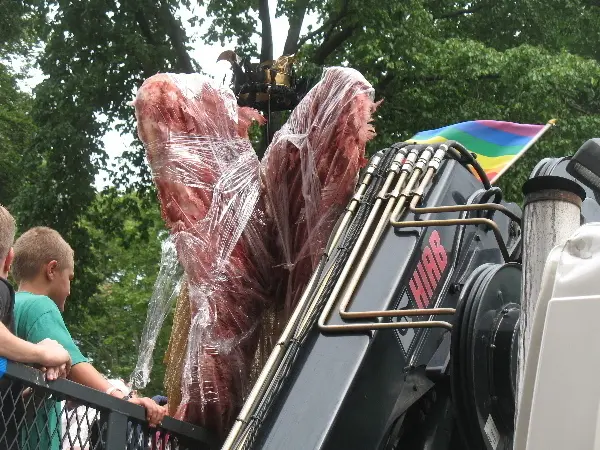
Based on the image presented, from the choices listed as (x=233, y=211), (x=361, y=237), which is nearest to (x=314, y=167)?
(x=233, y=211)

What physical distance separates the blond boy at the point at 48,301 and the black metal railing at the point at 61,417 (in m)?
0.03

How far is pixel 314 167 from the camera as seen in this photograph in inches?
134

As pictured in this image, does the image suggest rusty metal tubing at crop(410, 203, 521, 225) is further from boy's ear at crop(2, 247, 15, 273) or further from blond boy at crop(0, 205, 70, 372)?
boy's ear at crop(2, 247, 15, 273)

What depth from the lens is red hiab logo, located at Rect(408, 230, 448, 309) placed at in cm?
283

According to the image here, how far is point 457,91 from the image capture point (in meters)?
14.2

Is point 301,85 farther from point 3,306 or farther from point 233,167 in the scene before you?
point 3,306

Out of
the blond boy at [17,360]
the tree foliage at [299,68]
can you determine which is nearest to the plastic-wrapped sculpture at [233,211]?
the blond boy at [17,360]

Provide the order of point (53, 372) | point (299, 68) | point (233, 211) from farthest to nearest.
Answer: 1. point (299, 68)
2. point (233, 211)
3. point (53, 372)

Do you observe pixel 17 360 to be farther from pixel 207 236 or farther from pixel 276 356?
pixel 207 236

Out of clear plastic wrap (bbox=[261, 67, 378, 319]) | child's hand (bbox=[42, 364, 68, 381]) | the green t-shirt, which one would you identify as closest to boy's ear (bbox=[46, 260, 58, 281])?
the green t-shirt

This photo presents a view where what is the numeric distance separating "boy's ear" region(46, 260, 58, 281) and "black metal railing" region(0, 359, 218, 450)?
2.21 ft

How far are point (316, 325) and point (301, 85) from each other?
3.13 m

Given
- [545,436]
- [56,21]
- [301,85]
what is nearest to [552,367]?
[545,436]

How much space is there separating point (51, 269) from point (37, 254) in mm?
69
